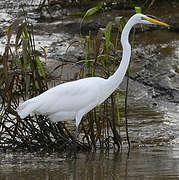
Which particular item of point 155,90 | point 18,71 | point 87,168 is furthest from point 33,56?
point 155,90

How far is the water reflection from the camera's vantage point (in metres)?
4.96

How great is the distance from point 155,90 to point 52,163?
151 inches

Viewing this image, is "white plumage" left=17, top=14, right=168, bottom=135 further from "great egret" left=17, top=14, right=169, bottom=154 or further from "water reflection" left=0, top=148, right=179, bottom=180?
"water reflection" left=0, top=148, right=179, bottom=180

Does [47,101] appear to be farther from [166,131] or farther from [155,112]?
[155,112]

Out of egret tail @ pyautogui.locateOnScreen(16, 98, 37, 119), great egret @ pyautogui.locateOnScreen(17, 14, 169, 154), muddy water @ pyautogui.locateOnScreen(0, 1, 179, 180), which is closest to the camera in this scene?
muddy water @ pyautogui.locateOnScreen(0, 1, 179, 180)

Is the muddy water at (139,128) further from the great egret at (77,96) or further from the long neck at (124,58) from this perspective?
the long neck at (124,58)

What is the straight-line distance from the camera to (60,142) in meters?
6.13

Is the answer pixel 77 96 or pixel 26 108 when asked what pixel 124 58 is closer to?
pixel 77 96

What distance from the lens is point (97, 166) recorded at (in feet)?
17.7

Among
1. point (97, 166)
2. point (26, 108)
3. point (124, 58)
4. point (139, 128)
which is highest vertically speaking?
point (124, 58)

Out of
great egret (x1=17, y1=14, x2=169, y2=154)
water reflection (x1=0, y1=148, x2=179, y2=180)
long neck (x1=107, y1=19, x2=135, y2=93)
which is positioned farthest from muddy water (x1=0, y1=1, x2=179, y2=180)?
long neck (x1=107, y1=19, x2=135, y2=93)

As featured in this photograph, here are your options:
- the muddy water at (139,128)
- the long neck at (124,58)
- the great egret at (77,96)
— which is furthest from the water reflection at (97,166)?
the long neck at (124,58)

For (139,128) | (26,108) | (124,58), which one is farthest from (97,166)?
(139,128)

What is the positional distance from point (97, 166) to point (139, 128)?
189cm
